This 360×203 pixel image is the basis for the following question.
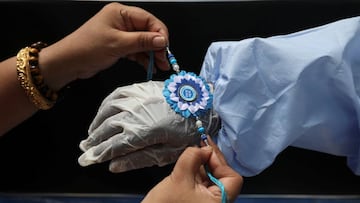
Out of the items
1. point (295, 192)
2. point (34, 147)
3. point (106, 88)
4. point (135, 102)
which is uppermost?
point (135, 102)

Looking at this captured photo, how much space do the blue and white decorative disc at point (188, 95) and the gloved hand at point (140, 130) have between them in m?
0.01

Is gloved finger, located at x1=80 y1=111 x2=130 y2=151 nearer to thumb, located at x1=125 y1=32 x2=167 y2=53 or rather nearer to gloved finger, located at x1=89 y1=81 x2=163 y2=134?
gloved finger, located at x1=89 y1=81 x2=163 y2=134

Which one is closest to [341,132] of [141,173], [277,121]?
[277,121]

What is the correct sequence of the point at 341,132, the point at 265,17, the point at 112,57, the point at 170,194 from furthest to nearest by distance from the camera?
the point at 265,17, the point at 112,57, the point at 341,132, the point at 170,194

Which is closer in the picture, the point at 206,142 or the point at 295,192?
the point at 206,142

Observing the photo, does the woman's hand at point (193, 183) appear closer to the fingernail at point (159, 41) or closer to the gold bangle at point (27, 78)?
the fingernail at point (159, 41)

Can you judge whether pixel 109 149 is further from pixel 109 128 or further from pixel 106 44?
pixel 106 44

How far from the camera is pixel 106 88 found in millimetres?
1045

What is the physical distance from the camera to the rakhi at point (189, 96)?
64cm

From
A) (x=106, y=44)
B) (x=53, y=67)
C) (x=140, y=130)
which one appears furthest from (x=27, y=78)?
(x=140, y=130)

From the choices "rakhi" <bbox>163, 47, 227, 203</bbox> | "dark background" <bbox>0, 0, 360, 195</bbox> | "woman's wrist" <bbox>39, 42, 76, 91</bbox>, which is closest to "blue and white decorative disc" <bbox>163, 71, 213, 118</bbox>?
"rakhi" <bbox>163, 47, 227, 203</bbox>

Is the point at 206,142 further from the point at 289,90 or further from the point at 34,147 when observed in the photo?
the point at 34,147

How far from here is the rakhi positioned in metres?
0.64

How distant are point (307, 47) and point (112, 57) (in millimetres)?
328
